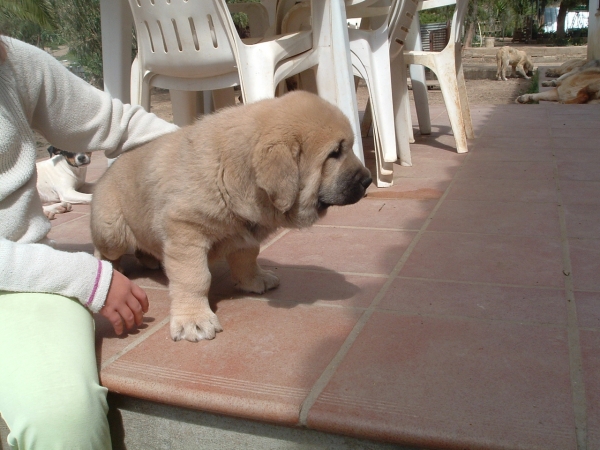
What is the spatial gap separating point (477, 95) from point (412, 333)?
438 inches

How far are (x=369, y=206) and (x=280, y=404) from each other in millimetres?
2385

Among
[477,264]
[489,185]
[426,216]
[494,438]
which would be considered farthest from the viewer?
[489,185]

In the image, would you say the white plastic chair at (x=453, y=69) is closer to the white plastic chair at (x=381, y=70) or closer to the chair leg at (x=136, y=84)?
the white plastic chair at (x=381, y=70)

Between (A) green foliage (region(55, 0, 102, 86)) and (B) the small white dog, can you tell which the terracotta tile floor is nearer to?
(B) the small white dog

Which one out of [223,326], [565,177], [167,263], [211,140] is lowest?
[565,177]

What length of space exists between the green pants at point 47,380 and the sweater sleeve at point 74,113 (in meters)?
0.80

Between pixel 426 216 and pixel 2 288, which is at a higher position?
pixel 2 288

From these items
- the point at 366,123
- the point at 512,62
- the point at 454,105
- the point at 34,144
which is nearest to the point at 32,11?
the point at 366,123

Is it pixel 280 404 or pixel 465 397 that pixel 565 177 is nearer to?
Result: pixel 465 397

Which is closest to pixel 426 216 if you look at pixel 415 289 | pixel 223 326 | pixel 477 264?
pixel 477 264

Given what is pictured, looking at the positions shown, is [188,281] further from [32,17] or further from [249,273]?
[32,17]

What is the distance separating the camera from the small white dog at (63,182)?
502cm

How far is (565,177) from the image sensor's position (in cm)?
436

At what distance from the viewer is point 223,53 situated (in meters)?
3.72
